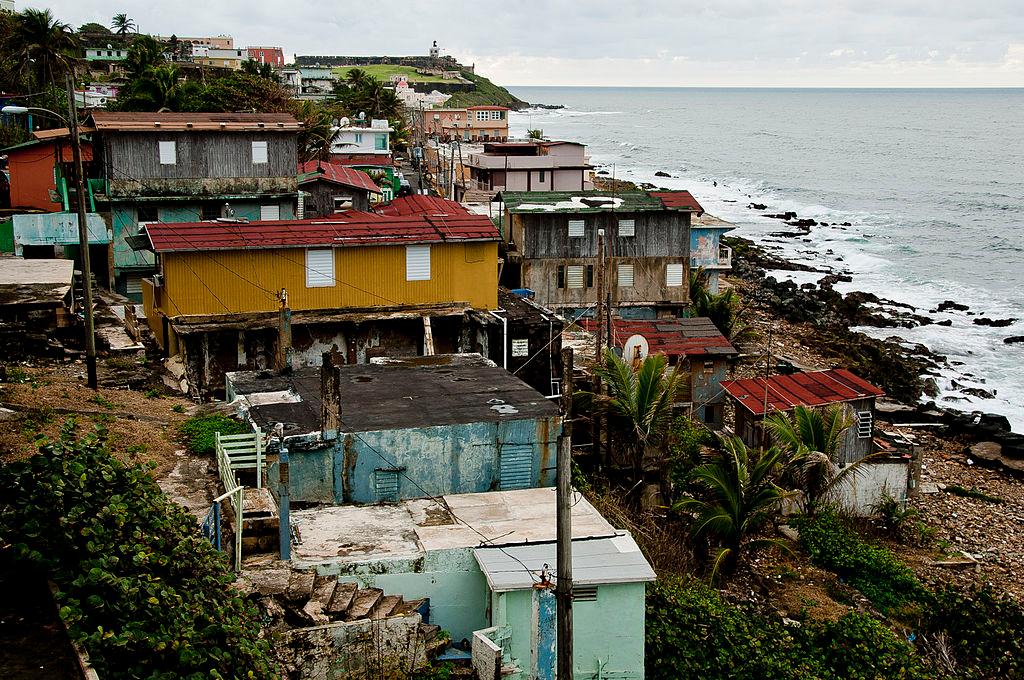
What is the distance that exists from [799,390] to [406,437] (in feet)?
43.2

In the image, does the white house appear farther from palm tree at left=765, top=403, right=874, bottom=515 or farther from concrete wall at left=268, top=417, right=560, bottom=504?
concrete wall at left=268, top=417, right=560, bottom=504

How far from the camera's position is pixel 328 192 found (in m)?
41.7

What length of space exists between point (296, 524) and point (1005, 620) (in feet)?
42.6

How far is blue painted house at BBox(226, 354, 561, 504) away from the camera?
60.3 ft

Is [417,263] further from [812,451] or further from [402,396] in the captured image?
[812,451]

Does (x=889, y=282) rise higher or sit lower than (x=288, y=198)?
lower

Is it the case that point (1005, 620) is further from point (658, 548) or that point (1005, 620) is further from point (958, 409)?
point (958, 409)

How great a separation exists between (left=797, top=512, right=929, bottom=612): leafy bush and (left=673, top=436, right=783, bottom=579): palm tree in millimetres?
1755

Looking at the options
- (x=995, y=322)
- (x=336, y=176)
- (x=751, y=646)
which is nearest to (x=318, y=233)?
(x=336, y=176)

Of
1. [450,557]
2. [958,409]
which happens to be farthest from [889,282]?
[450,557]

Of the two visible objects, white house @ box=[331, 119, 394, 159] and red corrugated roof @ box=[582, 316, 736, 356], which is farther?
white house @ box=[331, 119, 394, 159]

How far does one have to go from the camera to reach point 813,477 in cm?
2323

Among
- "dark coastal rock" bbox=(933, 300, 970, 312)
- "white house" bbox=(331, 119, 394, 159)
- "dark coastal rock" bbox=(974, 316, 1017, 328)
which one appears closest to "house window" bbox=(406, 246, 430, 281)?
"white house" bbox=(331, 119, 394, 159)

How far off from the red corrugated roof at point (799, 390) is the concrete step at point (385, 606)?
14084 millimetres
